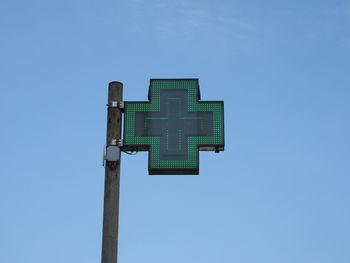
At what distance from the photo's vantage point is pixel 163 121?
1156cm

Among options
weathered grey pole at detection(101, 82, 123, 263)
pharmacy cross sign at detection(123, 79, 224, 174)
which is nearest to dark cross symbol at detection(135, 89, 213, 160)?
pharmacy cross sign at detection(123, 79, 224, 174)

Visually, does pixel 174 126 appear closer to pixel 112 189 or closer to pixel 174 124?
pixel 174 124

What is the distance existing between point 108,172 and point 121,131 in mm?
870

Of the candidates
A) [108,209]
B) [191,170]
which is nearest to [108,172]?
[108,209]

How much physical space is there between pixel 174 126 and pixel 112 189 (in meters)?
1.65

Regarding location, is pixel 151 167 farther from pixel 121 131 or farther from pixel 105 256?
pixel 105 256

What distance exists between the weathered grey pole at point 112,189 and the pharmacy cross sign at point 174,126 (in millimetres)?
211

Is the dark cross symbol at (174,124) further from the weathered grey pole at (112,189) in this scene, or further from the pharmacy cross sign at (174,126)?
the weathered grey pole at (112,189)

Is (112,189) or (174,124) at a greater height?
(174,124)

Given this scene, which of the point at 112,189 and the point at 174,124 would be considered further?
the point at 174,124

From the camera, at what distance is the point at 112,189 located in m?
11.2

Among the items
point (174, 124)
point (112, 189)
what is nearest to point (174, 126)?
point (174, 124)

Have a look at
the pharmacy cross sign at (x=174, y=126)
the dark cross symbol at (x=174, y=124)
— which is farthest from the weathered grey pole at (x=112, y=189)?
the dark cross symbol at (x=174, y=124)

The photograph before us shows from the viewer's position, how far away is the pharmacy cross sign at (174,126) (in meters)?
11.3
